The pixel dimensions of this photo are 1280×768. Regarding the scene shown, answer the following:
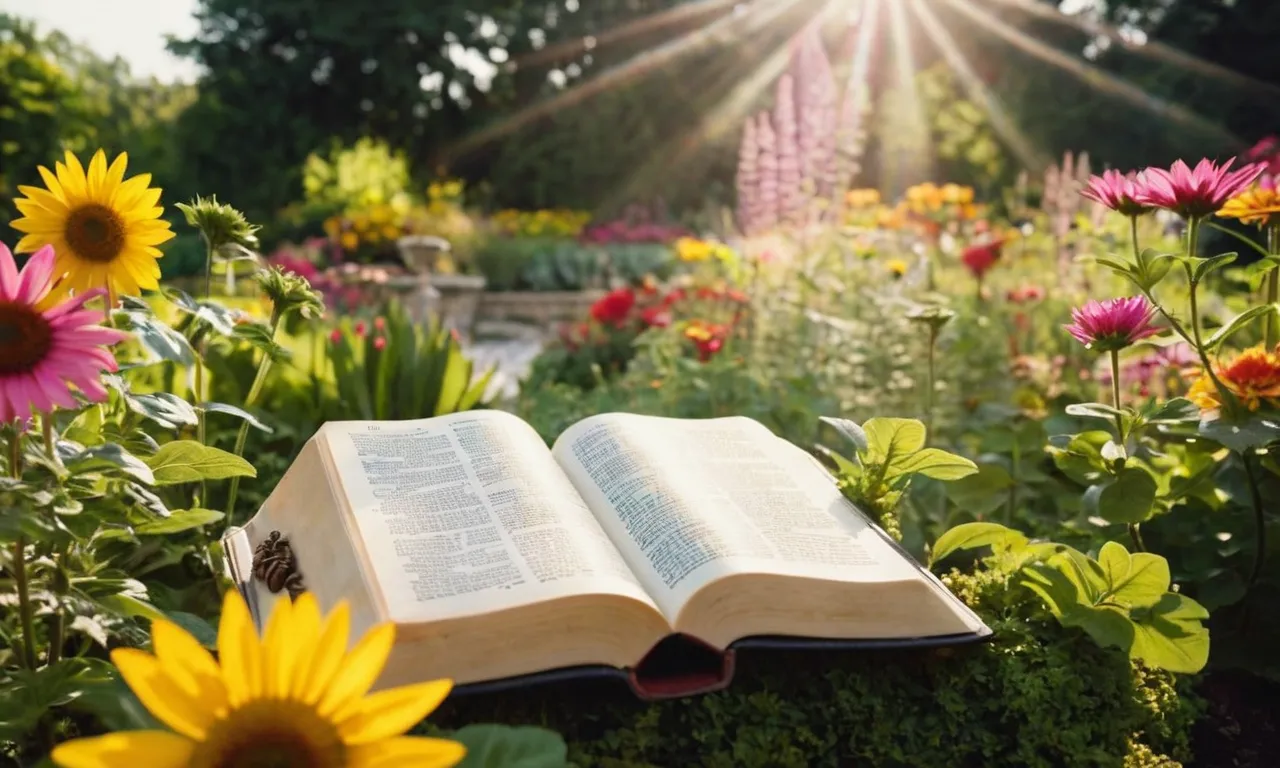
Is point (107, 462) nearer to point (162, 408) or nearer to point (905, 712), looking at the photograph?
point (162, 408)

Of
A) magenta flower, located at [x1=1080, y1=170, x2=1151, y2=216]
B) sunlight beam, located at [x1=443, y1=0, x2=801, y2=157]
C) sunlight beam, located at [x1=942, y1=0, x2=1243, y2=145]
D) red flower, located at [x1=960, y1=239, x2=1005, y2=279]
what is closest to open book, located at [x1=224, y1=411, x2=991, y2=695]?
magenta flower, located at [x1=1080, y1=170, x2=1151, y2=216]

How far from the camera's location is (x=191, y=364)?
1230 millimetres

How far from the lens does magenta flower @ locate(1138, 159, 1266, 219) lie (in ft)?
4.43

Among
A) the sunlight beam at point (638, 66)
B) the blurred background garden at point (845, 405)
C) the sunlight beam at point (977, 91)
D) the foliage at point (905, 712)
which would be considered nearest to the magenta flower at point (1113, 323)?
the blurred background garden at point (845, 405)

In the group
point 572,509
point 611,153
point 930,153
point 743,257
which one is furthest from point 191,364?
point 611,153

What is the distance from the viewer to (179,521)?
1213mm

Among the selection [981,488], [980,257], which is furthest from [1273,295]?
[980,257]

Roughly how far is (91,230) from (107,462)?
0.39m

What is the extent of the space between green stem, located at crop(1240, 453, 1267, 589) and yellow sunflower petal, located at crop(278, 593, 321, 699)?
127 cm

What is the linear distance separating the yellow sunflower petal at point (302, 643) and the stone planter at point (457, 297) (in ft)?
22.9

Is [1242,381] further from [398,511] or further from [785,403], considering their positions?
[785,403]

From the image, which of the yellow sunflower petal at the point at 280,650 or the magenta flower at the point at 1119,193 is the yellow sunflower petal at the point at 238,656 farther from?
the magenta flower at the point at 1119,193

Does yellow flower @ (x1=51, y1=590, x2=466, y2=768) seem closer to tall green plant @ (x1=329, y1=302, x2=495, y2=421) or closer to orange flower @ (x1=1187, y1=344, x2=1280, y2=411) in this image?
orange flower @ (x1=1187, y1=344, x2=1280, y2=411)

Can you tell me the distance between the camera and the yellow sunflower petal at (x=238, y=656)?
2.47ft
